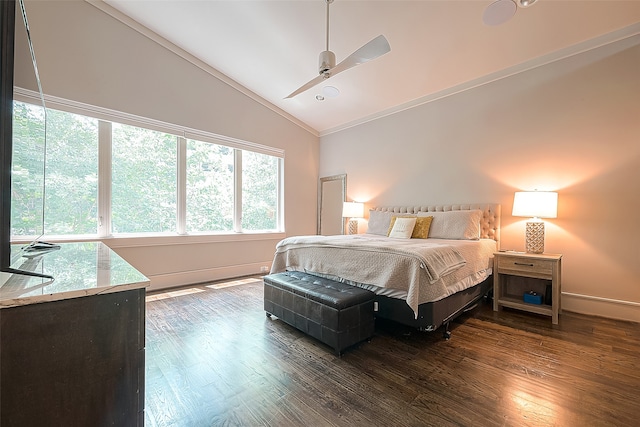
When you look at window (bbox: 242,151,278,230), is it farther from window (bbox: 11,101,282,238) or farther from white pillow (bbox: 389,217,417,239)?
white pillow (bbox: 389,217,417,239)

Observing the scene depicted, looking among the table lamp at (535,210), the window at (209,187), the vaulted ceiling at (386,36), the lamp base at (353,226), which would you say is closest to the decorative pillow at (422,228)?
the table lamp at (535,210)

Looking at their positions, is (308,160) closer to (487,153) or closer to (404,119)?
(404,119)

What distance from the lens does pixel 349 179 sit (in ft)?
17.8

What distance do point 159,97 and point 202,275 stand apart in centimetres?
274

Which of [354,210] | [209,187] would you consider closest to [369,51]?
[354,210]

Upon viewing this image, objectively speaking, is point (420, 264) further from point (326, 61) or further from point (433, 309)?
point (326, 61)

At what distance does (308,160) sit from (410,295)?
4.29 metres

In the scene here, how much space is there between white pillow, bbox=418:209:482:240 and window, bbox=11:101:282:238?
3136 mm

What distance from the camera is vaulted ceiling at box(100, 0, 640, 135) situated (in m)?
2.70

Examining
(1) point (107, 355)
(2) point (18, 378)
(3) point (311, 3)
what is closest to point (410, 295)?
(1) point (107, 355)

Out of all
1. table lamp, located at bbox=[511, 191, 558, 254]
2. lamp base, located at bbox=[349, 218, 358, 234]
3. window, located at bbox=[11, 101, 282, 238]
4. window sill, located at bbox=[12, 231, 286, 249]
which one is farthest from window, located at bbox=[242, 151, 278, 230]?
table lamp, located at bbox=[511, 191, 558, 254]

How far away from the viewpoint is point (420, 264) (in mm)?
2115

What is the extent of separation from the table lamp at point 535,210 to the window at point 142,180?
465 cm

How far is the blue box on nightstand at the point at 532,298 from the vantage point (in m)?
2.97
